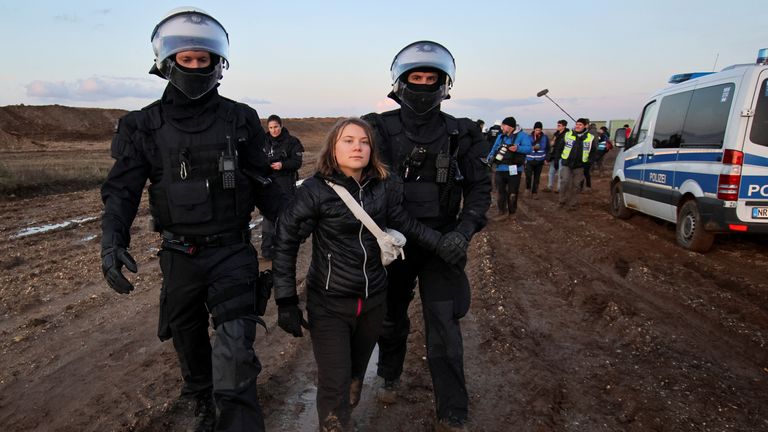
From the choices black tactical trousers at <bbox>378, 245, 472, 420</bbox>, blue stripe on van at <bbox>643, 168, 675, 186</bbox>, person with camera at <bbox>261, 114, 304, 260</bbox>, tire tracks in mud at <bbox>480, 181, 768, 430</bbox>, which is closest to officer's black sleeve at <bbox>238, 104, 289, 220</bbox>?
black tactical trousers at <bbox>378, 245, 472, 420</bbox>

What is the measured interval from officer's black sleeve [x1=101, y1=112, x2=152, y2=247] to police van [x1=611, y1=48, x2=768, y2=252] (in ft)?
21.2

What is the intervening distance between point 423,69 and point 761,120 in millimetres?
5145

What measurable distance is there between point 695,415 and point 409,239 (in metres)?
2.10

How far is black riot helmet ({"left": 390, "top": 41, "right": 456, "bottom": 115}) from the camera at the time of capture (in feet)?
9.95

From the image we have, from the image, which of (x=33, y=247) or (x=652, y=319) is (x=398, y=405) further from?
(x=33, y=247)

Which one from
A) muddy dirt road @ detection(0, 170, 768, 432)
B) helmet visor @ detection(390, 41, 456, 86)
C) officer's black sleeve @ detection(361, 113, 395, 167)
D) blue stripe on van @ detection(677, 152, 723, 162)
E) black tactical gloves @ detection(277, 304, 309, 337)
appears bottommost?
muddy dirt road @ detection(0, 170, 768, 432)

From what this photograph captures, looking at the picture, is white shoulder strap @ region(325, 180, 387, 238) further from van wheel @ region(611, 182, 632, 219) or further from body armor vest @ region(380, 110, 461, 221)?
van wheel @ region(611, 182, 632, 219)

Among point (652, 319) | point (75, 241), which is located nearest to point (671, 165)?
point (652, 319)

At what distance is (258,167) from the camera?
→ 3.07 meters

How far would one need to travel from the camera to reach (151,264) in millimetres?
6691

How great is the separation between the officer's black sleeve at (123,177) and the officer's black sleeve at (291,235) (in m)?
0.84

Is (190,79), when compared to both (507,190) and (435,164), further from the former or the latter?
(507,190)

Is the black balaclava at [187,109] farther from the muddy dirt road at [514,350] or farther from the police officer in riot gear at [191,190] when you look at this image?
the muddy dirt road at [514,350]

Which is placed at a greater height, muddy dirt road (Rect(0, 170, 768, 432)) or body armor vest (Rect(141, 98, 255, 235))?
body armor vest (Rect(141, 98, 255, 235))
